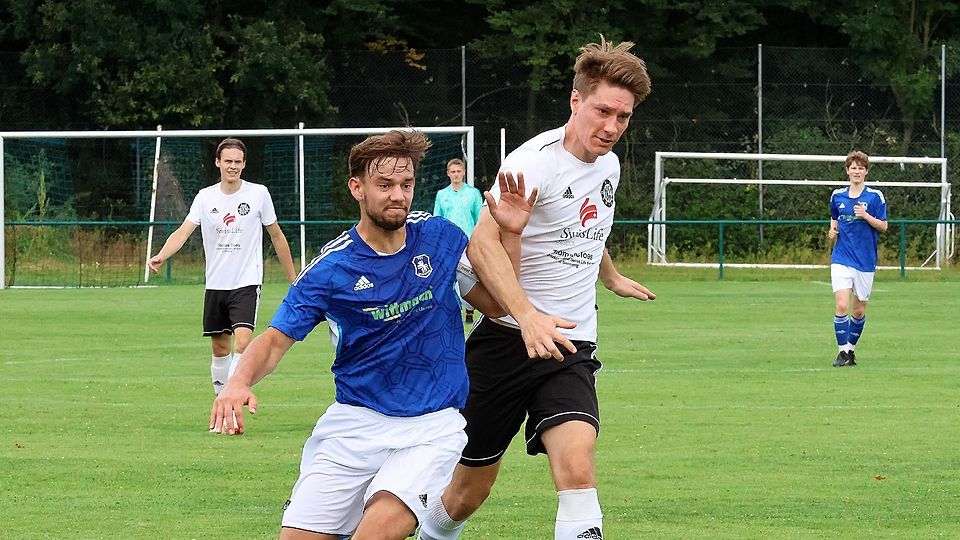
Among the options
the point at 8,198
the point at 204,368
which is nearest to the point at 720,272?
the point at 8,198

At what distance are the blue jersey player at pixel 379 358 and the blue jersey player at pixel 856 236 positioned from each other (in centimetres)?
997

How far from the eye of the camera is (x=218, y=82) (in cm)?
3497

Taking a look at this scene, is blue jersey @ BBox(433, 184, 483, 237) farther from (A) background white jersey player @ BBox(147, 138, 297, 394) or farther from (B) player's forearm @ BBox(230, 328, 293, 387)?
(B) player's forearm @ BBox(230, 328, 293, 387)

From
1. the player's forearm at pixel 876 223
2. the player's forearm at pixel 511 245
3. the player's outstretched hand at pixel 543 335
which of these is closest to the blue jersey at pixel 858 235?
the player's forearm at pixel 876 223

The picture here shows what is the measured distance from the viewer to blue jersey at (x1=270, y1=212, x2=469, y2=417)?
5.43m

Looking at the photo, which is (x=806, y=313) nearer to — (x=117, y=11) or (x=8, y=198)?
(x=8, y=198)

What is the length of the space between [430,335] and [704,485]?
126 inches

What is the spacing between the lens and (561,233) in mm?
6277

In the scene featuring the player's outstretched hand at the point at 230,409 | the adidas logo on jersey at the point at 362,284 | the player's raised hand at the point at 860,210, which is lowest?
the player's outstretched hand at the point at 230,409

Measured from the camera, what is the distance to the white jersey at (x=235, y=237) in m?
12.4

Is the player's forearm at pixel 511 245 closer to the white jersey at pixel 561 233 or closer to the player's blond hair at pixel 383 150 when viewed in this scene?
the white jersey at pixel 561 233

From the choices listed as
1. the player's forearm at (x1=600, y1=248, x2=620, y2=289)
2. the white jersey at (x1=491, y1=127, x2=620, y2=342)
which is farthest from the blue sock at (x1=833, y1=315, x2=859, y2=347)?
the white jersey at (x1=491, y1=127, x2=620, y2=342)

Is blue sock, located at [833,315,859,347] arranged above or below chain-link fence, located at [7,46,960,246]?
below

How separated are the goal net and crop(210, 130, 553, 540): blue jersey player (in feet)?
64.9
